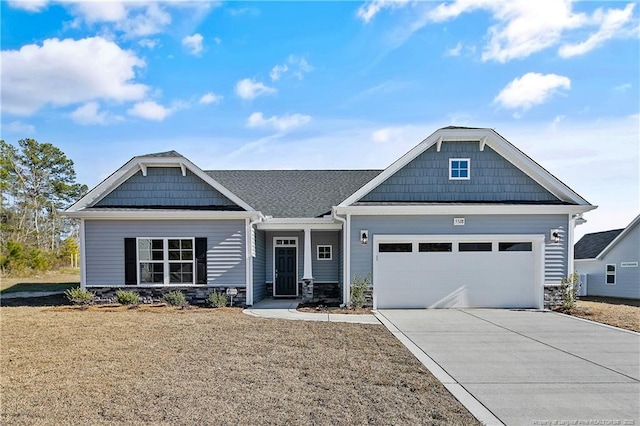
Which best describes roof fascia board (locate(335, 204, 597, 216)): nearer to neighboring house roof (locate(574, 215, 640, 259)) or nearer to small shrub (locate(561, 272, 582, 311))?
small shrub (locate(561, 272, 582, 311))

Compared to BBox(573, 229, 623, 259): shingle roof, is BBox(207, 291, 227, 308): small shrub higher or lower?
lower

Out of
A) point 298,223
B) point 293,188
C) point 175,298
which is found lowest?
point 175,298

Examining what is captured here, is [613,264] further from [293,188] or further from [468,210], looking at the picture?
[293,188]

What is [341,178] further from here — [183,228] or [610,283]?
[610,283]

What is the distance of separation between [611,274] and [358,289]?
1376 cm

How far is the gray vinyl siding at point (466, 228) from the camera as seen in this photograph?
465 inches

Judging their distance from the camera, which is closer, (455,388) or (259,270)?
(455,388)

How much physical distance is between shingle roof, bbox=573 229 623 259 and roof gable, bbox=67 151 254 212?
1717cm

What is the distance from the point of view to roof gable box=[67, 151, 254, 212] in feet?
41.2

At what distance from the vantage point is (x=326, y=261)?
14859mm

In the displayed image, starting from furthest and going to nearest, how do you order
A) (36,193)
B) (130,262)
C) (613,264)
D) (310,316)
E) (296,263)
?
(36,193) < (613,264) < (296,263) < (130,262) < (310,316)

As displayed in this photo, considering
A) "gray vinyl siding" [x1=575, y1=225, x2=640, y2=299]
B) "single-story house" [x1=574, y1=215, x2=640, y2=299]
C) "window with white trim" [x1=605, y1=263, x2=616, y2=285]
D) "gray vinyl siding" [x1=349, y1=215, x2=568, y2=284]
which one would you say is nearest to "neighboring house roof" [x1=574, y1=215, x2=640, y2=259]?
"single-story house" [x1=574, y1=215, x2=640, y2=299]

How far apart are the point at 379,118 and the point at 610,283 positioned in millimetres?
13587

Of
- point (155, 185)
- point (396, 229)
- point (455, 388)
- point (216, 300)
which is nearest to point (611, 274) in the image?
point (396, 229)
